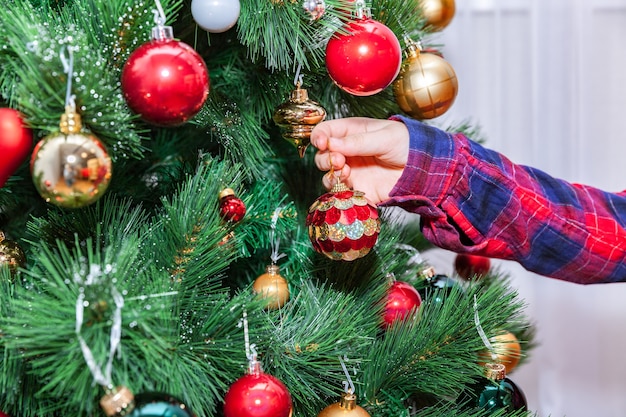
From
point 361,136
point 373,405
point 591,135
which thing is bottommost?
point 373,405

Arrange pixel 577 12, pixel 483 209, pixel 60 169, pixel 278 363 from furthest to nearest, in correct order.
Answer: pixel 577 12
pixel 483 209
pixel 278 363
pixel 60 169

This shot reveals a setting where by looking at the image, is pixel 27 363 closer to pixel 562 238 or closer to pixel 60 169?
pixel 60 169

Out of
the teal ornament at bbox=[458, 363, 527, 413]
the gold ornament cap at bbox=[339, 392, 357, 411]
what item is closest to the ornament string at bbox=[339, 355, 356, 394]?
the gold ornament cap at bbox=[339, 392, 357, 411]

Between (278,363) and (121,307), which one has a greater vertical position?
(121,307)

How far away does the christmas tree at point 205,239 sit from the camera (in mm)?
442

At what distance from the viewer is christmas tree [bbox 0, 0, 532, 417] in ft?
1.45

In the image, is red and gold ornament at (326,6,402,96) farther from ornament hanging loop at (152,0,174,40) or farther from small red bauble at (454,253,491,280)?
small red bauble at (454,253,491,280)

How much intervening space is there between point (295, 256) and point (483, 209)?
0.21 m

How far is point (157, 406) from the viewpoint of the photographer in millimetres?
429

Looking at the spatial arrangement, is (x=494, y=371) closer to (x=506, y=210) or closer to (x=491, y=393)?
(x=491, y=393)

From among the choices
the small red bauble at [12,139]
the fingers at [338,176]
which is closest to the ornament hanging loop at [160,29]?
the small red bauble at [12,139]

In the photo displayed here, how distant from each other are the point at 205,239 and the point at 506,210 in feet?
1.13

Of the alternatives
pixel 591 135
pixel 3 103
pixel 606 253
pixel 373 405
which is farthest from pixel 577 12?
pixel 3 103

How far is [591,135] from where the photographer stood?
1342 millimetres
